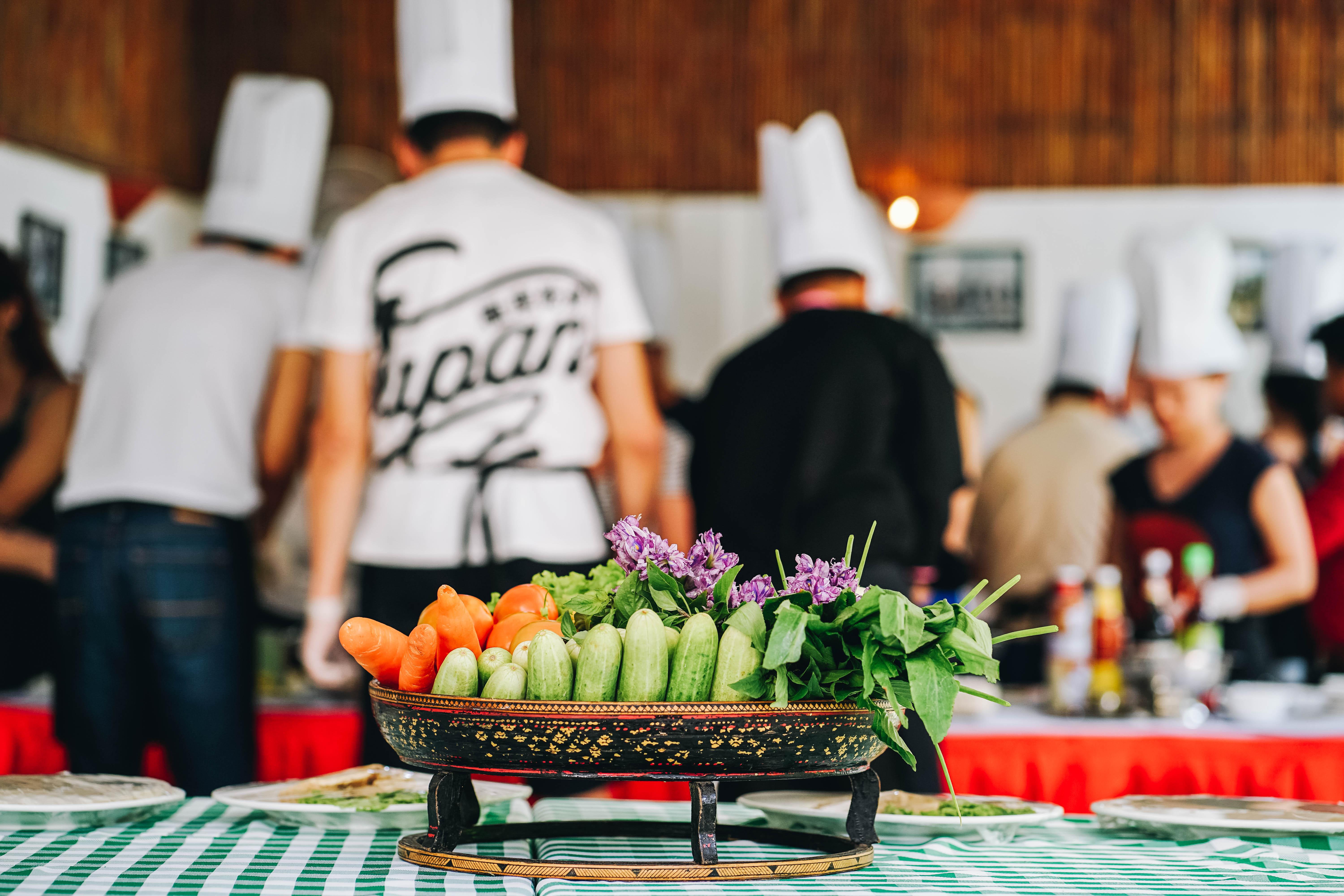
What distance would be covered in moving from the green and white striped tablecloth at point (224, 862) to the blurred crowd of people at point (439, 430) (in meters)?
0.62

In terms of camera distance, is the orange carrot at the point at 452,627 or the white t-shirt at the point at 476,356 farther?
the white t-shirt at the point at 476,356

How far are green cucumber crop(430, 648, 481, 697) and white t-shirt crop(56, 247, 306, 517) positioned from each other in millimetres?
1199

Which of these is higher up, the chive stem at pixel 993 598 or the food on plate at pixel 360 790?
the chive stem at pixel 993 598

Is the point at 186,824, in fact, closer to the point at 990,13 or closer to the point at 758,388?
the point at 758,388

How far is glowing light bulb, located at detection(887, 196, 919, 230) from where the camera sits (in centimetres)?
488

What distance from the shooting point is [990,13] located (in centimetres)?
507

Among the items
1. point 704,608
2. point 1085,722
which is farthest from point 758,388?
point 704,608

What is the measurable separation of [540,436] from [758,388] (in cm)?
49

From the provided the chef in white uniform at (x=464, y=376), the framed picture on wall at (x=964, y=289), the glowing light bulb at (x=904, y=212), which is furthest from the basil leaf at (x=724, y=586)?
the framed picture on wall at (x=964, y=289)

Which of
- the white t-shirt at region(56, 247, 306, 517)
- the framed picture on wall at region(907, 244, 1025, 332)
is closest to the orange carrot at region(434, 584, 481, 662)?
the white t-shirt at region(56, 247, 306, 517)

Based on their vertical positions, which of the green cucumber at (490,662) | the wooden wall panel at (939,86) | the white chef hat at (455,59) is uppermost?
the wooden wall panel at (939,86)

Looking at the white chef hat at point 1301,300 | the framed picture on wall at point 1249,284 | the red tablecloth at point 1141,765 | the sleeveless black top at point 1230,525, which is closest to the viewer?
the red tablecloth at point 1141,765

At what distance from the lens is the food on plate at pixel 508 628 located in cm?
100

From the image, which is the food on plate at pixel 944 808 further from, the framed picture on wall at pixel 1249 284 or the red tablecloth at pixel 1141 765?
the framed picture on wall at pixel 1249 284
